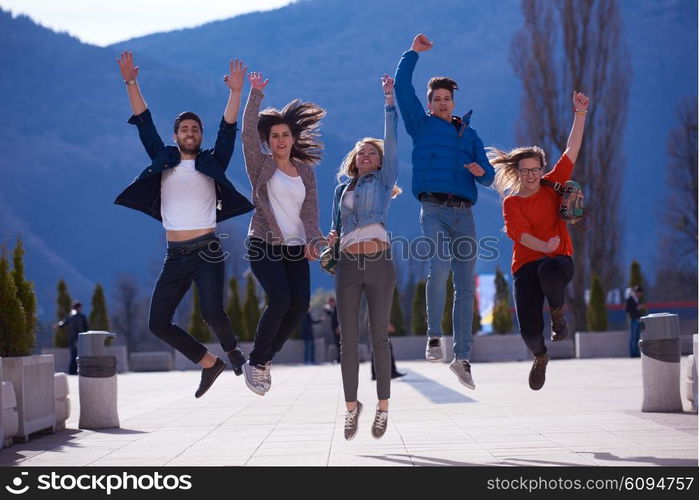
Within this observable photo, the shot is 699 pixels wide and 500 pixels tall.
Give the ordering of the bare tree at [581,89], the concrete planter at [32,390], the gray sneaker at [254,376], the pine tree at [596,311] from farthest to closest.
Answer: the bare tree at [581,89] < the pine tree at [596,311] < the concrete planter at [32,390] < the gray sneaker at [254,376]

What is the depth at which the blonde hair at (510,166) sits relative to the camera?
31.9 feet

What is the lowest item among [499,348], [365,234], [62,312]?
[499,348]

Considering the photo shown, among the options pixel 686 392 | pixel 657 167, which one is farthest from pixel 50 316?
pixel 686 392

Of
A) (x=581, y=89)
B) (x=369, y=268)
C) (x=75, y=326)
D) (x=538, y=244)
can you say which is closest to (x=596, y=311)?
(x=581, y=89)

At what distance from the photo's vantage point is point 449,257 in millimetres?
9359

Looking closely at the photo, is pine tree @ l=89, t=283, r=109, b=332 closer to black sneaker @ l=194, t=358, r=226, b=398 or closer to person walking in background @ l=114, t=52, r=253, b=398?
black sneaker @ l=194, t=358, r=226, b=398

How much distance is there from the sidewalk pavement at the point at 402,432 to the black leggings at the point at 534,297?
0.96 m

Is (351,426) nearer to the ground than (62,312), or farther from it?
nearer to the ground

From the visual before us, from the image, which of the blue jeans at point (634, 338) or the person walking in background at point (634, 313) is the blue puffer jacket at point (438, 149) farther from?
the blue jeans at point (634, 338)

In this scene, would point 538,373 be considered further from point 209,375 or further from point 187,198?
Answer: point 187,198

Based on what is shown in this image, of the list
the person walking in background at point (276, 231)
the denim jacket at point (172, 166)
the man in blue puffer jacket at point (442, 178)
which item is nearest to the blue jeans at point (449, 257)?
the man in blue puffer jacket at point (442, 178)

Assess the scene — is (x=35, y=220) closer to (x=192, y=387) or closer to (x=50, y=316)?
(x=50, y=316)

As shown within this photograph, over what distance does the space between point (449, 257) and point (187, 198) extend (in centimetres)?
229
